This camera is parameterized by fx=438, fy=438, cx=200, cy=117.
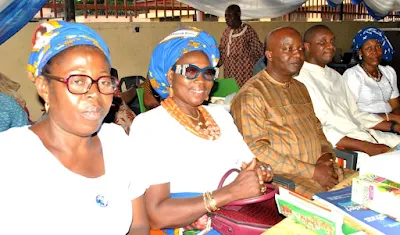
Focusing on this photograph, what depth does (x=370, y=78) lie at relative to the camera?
4.53 m

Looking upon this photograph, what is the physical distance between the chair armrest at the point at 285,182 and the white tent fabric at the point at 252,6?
4.58 meters

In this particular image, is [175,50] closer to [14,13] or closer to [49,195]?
[49,195]

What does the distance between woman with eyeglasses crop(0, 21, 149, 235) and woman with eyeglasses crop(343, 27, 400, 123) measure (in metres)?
3.34

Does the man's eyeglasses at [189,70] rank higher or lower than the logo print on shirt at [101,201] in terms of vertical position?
higher

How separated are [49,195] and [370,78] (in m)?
3.82

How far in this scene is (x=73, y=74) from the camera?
5.26ft

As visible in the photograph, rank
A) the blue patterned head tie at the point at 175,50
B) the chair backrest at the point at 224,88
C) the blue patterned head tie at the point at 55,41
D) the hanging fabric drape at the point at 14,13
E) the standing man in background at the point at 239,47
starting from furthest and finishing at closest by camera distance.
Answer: the standing man in background at the point at 239,47 → the chair backrest at the point at 224,88 → the hanging fabric drape at the point at 14,13 → the blue patterned head tie at the point at 175,50 → the blue patterned head tie at the point at 55,41

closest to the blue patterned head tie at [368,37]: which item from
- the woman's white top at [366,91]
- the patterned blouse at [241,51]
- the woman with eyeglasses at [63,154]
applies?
the woman's white top at [366,91]

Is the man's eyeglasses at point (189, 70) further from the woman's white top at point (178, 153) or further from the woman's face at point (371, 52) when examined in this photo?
the woman's face at point (371, 52)

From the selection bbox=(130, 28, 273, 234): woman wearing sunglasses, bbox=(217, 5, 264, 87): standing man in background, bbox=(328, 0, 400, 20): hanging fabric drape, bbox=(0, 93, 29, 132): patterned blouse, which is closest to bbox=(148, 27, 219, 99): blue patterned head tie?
bbox=(130, 28, 273, 234): woman wearing sunglasses

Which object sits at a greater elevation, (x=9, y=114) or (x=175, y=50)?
(x=175, y=50)

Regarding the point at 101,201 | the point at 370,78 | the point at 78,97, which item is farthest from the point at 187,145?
the point at 370,78

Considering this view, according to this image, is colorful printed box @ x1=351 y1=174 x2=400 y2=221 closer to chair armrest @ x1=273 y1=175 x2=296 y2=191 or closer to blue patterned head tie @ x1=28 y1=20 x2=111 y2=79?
chair armrest @ x1=273 y1=175 x2=296 y2=191

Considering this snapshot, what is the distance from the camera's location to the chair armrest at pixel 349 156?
337cm
